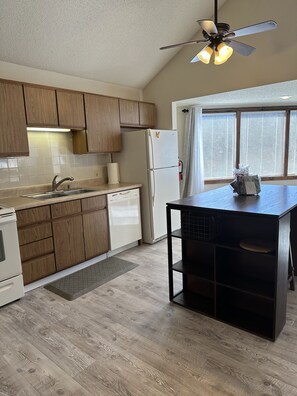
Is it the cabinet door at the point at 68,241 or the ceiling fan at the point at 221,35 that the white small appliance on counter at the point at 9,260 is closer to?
the cabinet door at the point at 68,241

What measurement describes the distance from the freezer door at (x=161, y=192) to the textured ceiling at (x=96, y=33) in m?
1.65

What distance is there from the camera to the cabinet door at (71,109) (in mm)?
3182

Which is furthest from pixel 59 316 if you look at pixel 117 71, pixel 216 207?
pixel 117 71

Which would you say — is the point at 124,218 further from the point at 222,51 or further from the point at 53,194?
the point at 222,51

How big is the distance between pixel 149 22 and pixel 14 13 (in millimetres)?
1593

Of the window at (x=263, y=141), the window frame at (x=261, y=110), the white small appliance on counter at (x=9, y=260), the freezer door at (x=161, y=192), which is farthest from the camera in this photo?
the window at (x=263, y=141)

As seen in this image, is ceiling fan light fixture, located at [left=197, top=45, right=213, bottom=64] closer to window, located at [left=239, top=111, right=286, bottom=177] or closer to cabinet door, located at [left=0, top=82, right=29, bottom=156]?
cabinet door, located at [left=0, top=82, right=29, bottom=156]

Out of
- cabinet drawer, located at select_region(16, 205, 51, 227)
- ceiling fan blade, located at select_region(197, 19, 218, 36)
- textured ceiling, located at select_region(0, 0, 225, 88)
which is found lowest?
cabinet drawer, located at select_region(16, 205, 51, 227)

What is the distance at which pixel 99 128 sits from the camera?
12.0ft

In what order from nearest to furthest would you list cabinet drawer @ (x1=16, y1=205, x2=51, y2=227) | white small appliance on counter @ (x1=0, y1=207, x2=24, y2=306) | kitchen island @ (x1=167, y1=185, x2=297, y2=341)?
kitchen island @ (x1=167, y1=185, x2=297, y2=341) < white small appliance on counter @ (x1=0, y1=207, x2=24, y2=306) < cabinet drawer @ (x1=16, y1=205, x2=51, y2=227)

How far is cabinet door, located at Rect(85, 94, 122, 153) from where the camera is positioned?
353 cm

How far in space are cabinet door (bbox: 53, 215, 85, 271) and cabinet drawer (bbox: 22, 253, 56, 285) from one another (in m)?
0.07

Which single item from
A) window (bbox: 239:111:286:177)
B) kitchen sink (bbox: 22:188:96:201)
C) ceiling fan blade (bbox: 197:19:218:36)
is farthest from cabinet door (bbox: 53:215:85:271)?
window (bbox: 239:111:286:177)

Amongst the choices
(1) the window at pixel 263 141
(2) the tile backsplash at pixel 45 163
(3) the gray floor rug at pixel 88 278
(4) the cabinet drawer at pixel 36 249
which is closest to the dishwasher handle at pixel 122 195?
(2) the tile backsplash at pixel 45 163
